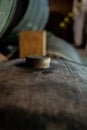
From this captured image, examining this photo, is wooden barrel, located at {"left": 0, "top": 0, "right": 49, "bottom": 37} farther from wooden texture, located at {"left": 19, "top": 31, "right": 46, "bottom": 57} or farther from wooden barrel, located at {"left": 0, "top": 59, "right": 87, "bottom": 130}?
wooden barrel, located at {"left": 0, "top": 59, "right": 87, "bottom": 130}

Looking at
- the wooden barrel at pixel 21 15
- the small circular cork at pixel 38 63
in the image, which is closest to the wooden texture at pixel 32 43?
the wooden barrel at pixel 21 15

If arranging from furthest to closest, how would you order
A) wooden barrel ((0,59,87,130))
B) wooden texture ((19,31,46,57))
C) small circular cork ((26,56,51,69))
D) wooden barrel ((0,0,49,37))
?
wooden texture ((19,31,46,57))
wooden barrel ((0,0,49,37))
small circular cork ((26,56,51,69))
wooden barrel ((0,59,87,130))

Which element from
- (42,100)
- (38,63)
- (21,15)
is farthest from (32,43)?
(42,100)

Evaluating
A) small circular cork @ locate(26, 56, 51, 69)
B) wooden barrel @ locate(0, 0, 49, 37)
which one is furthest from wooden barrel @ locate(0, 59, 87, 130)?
wooden barrel @ locate(0, 0, 49, 37)

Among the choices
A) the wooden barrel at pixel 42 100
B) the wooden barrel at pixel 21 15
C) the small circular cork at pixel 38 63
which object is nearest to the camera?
the wooden barrel at pixel 42 100

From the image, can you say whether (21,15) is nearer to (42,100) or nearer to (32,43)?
(32,43)

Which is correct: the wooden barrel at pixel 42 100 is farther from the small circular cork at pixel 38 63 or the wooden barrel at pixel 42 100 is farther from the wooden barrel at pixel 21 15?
the wooden barrel at pixel 21 15
